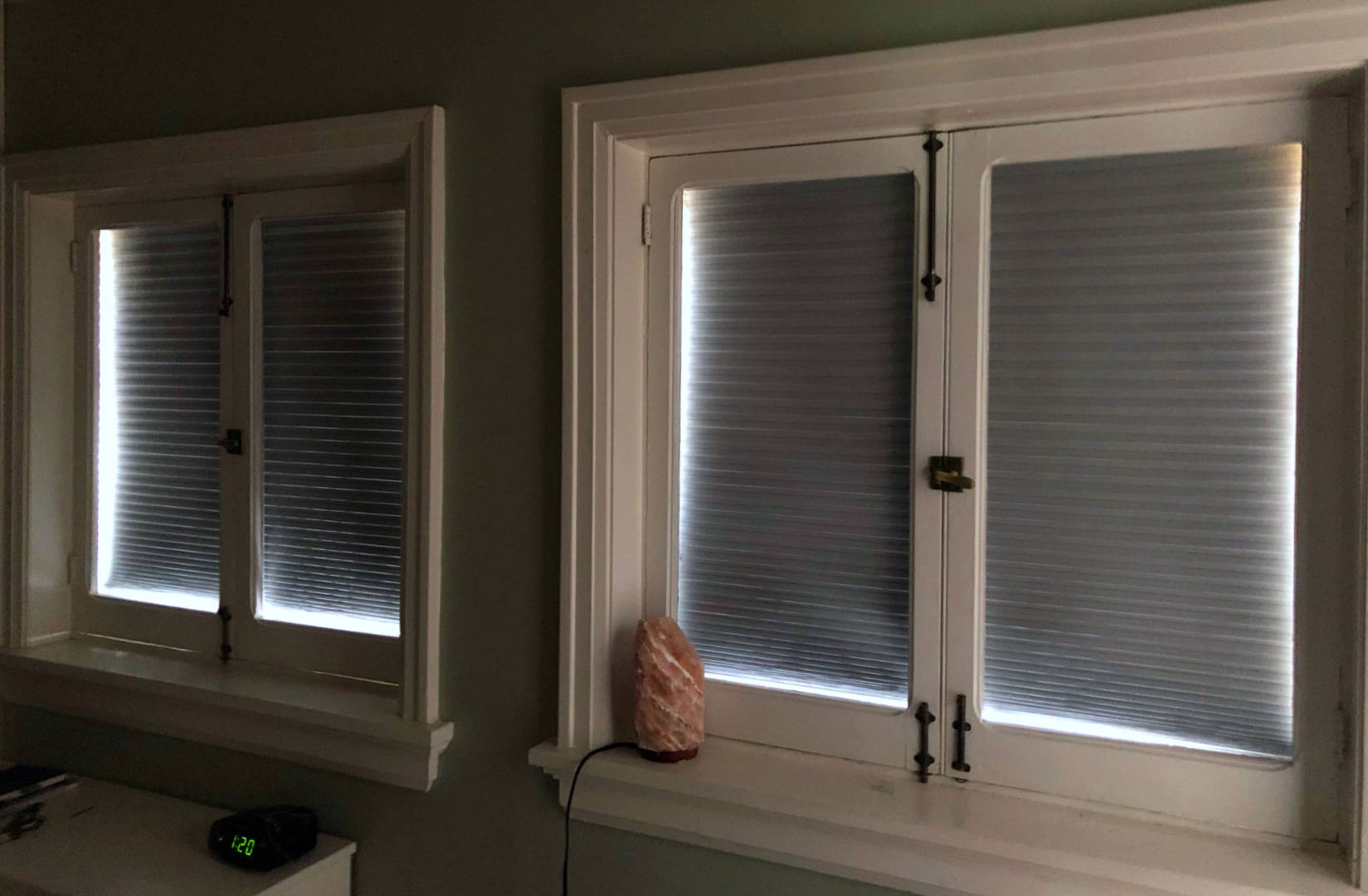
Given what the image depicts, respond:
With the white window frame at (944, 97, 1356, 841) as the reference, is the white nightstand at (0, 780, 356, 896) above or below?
below

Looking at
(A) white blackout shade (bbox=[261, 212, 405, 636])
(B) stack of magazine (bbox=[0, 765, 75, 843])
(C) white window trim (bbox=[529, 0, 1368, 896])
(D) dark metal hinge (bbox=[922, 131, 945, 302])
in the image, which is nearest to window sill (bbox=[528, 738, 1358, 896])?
(C) white window trim (bbox=[529, 0, 1368, 896])

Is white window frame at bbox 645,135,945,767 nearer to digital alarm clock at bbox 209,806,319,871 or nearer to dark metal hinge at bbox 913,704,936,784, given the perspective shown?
dark metal hinge at bbox 913,704,936,784

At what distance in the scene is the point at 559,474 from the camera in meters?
1.64

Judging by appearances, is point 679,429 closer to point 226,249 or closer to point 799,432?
point 799,432

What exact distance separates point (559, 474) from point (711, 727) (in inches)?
20.4

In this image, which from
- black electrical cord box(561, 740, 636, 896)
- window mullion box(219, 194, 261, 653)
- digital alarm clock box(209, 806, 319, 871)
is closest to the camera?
black electrical cord box(561, 740, 636, 896)

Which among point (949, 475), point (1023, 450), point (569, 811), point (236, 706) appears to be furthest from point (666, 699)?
point (236, 706)

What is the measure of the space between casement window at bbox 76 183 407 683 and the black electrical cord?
508 millimetres

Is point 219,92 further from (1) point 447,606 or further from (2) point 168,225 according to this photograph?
(1) point 447,606

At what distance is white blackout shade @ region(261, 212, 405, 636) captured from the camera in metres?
1.90

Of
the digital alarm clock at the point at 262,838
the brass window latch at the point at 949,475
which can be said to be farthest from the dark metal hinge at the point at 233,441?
the brass window latch at the point at 949,475

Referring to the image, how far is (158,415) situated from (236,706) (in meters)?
0.73

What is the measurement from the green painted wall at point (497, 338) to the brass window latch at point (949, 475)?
63 centimetres

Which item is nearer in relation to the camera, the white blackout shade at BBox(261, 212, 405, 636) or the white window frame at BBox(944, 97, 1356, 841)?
the white window frame at BBox(944, 97, 1356, 841)
